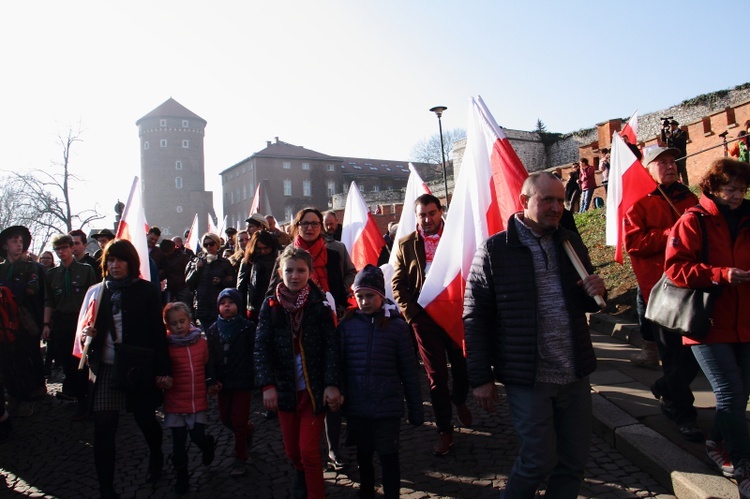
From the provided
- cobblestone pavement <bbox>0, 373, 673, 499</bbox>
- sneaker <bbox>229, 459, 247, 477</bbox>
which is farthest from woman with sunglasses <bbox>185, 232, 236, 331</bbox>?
sneaker <bbox>229, 459, 247, 477</bbox>

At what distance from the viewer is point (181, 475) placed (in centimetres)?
416

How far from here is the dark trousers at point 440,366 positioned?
4430 mm

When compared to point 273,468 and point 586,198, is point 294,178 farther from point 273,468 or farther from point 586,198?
point 273,468

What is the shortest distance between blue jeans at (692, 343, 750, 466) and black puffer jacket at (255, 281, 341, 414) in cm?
225

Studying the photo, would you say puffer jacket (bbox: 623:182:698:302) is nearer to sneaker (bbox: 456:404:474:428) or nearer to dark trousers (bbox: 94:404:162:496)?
sneaker (bbox: 456:404:474:428)

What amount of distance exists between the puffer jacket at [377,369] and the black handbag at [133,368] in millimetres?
1510

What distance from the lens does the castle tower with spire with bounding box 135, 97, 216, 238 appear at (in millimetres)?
71062

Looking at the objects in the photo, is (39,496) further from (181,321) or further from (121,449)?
(181,321)

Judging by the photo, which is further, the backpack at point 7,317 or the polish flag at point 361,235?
the polish flag at point 361,235

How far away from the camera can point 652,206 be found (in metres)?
4.61

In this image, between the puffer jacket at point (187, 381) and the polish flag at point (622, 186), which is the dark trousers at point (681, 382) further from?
the puffer jacket at point (187, 381)

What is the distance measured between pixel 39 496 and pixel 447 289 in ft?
11.4

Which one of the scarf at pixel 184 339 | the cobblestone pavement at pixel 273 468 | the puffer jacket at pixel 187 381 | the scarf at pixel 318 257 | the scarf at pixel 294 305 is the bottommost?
the cobblestone pavement at pixel 273 468

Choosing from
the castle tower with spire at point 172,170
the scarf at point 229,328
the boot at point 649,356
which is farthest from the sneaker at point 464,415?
the castle tower with spire at point 172,170
